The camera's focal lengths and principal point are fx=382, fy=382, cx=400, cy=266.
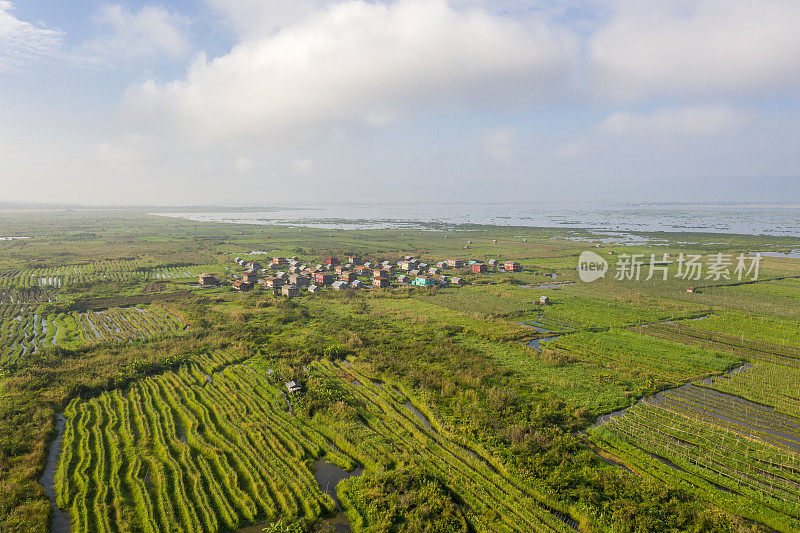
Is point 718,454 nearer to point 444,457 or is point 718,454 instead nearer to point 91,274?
point 444,457

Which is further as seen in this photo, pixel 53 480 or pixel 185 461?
pixel 185 461

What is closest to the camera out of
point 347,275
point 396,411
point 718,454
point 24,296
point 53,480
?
point 53,480

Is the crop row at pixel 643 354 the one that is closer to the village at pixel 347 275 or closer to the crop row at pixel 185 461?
the crop row at pixel 185 461

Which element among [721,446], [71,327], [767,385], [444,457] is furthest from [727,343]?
[71,327]

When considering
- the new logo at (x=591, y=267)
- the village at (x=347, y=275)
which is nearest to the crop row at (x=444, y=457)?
the village at (x=347, y=275)

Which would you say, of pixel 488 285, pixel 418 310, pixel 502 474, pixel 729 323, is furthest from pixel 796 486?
pixel 488 285

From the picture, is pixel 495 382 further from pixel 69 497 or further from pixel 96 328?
pixel 96 328
